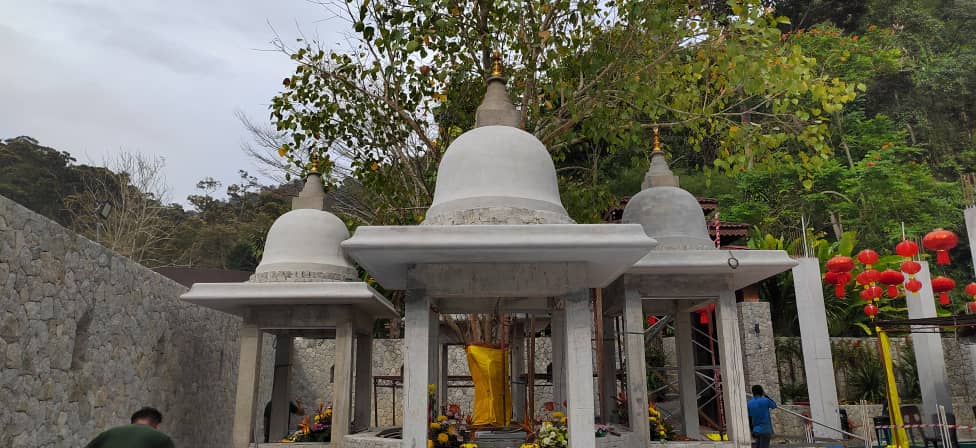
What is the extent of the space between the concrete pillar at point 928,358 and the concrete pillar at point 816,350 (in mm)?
1892

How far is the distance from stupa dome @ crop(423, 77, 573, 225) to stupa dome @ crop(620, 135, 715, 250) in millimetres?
1995

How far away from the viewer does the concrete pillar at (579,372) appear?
558 centimetres

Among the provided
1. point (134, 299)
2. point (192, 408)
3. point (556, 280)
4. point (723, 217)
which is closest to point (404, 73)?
point (134, 299)

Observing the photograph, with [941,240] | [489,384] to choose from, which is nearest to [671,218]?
[489,384]

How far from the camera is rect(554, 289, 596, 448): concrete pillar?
5.58 m

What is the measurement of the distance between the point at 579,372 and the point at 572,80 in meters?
6.23

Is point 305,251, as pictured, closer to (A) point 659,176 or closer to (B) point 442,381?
(B) point 442,381

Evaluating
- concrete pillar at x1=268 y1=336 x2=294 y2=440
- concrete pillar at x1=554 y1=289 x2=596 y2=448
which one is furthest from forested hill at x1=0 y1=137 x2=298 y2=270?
concrete pillar at x1=554 y1=289 x2=596 y2=448

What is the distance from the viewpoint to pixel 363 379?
10086mm

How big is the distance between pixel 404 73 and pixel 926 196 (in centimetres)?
2082

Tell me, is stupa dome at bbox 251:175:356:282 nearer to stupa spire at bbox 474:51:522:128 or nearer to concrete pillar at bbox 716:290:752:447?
stupa spire at bbox 474:51:522:128

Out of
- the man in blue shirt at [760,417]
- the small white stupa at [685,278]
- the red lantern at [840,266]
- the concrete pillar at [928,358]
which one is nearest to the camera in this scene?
the small white stupa at [685,278]

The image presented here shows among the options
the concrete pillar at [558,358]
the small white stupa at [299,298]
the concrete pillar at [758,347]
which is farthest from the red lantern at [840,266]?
the small white stupa at [299,298]

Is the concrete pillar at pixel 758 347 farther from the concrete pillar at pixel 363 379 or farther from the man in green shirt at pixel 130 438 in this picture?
the man in green shirt at pixel 130 438
